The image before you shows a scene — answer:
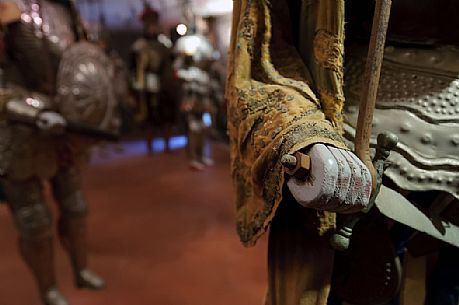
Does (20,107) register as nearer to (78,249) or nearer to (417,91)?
(78,249)

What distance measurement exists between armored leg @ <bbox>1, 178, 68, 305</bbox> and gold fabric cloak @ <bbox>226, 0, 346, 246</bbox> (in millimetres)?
1155

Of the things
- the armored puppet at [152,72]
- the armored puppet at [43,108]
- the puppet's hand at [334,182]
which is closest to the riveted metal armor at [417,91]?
the puppet's hand at [334,182]

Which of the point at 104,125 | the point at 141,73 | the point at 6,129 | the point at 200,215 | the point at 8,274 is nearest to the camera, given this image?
the point at 6,129

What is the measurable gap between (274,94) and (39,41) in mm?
1215

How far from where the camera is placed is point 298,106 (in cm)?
64

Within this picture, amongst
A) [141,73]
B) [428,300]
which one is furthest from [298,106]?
[141,73]

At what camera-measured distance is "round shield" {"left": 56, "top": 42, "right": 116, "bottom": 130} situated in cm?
164

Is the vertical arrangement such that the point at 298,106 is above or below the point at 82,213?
above

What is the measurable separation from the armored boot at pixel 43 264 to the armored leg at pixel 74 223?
0.15m

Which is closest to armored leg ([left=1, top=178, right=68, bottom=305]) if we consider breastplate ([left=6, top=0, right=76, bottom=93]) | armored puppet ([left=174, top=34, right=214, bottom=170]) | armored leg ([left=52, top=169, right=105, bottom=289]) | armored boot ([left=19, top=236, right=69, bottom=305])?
armored boot ([left=19, top=236, right=69, bottom=305])

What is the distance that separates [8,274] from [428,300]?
5.83 feet

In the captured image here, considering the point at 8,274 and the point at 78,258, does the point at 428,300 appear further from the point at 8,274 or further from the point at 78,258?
the point at 8,274

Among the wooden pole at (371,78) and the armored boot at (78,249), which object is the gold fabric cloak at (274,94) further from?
the armored boot at (78,249)

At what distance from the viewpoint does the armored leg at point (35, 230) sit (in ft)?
5.56
